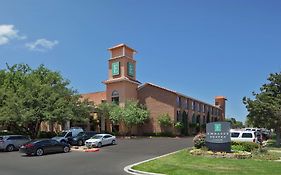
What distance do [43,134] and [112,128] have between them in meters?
14.6

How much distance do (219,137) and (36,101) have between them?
89.7 feet

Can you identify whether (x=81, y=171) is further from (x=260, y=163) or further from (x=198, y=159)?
(x=260, y=163)

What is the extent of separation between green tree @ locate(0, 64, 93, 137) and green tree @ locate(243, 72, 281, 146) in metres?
→ 22.3

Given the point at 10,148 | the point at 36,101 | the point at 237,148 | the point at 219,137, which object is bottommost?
the point at 10,148

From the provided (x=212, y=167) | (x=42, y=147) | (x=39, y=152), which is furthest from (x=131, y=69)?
(x=212, y=167)

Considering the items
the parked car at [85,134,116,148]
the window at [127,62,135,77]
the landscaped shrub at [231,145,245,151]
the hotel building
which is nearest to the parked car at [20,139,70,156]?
the parked car at [85,134,116,148]

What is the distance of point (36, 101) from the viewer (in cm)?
4406

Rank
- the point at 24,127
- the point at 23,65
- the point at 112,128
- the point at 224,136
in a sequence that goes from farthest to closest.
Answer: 1. the point at 112,128
2. the point at 23,65
3. the point at 24,127
4. the point at 224,136

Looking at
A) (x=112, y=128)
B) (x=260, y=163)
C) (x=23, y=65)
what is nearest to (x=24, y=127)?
(x=23, y=65)

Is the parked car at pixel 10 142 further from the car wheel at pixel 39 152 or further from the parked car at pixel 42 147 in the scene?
the car wheel at pixel 39 152

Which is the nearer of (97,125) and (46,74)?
(46,74)

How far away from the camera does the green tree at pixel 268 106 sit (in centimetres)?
3396

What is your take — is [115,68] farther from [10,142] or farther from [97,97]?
[10,142]

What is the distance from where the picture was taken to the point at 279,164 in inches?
727
